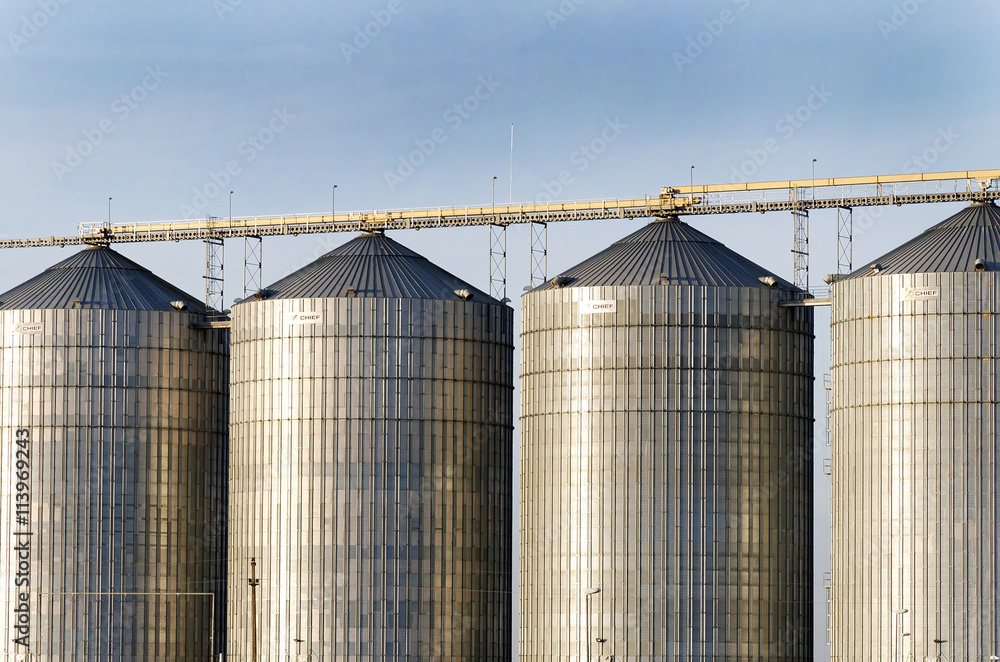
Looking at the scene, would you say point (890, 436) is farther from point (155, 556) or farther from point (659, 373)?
point (155, 556)

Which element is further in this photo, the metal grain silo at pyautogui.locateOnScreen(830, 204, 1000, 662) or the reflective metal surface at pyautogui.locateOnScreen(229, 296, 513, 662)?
the reflective metal surface at pyautogui.locateOnScreen(229, 296, 513, 662)

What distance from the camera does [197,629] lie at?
12306 centimetres

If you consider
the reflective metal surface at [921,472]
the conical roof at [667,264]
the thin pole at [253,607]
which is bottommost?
the thin pole at [253,607]

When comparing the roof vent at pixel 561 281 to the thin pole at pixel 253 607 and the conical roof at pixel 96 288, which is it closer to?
the thin pole at pixel 253 607

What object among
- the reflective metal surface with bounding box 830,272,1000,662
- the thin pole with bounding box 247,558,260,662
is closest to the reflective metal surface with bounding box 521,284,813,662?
the reflective metal surface with bounding box 830,272,1000,662

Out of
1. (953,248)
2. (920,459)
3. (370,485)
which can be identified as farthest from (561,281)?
(920,459)

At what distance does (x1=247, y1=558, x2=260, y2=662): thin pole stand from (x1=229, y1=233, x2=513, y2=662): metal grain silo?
28 cm

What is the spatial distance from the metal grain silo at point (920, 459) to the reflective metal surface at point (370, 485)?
22.7m

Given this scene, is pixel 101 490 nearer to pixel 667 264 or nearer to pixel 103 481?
pixel 103 481

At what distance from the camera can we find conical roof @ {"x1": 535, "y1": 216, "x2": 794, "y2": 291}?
112000mm

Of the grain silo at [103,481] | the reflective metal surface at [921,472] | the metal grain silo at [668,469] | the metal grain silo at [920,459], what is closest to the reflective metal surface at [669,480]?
the metal grain silo at [668,469]

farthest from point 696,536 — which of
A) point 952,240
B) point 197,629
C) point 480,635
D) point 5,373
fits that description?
point 5,373

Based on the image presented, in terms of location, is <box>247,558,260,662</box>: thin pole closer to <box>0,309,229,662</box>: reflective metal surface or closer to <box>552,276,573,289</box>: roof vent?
<box>0,309,229,662</box>: reflective metal surface

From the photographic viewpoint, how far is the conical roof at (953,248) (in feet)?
348
